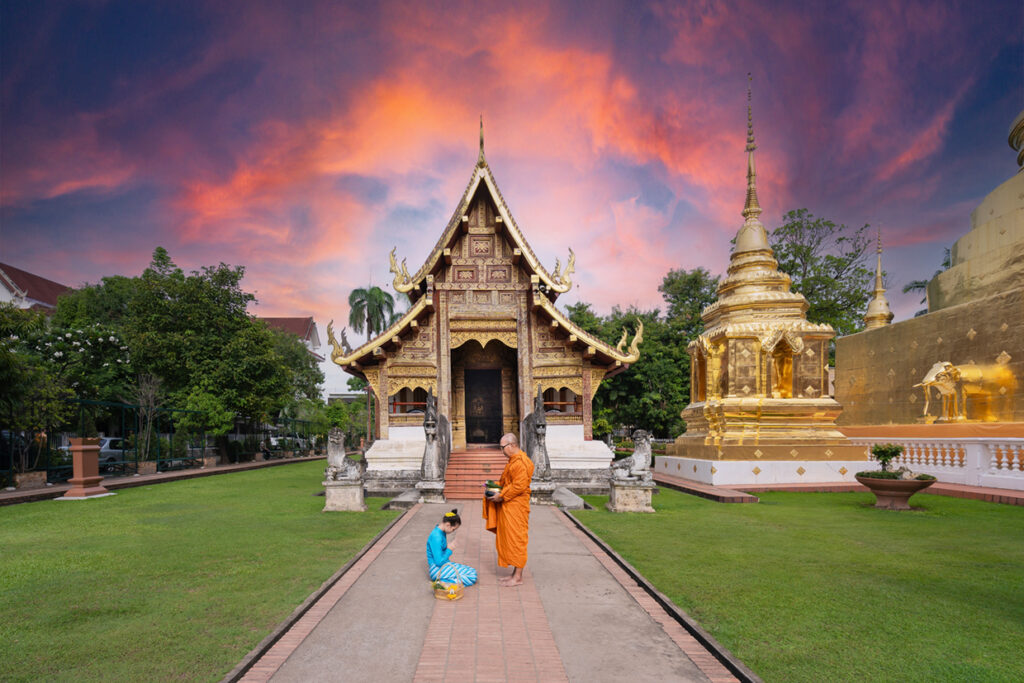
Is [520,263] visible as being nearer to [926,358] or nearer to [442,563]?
[442,563]

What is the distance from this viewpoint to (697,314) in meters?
28.0

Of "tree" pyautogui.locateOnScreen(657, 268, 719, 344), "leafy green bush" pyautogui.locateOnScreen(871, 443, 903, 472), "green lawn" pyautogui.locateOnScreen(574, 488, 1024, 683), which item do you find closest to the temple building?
"green lawn" pyautogui.locateOnScreen(574, 488, 1024, 683)

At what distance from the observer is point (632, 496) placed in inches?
393

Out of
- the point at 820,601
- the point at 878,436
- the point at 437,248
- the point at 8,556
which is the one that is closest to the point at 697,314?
the point at 878,436

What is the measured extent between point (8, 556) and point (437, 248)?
10.0 m

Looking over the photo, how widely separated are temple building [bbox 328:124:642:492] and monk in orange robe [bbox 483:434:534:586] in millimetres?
7471

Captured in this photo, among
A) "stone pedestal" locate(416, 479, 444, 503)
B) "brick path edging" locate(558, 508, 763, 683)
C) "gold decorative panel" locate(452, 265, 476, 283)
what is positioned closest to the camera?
"brick path edging" locate(558, 508, 763, 683)

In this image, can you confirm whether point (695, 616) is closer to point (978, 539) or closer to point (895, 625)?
point (895, 625)

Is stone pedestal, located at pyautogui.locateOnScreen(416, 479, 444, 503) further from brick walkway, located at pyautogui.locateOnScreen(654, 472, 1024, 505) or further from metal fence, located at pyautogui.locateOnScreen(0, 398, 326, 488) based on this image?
metal fence, located at pyautogui.locateOnScreen(0, 398, 326, 488)

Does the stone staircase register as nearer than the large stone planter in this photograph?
No

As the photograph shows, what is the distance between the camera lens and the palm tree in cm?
4016

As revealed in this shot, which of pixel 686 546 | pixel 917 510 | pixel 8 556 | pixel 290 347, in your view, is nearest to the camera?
pixel 8 556

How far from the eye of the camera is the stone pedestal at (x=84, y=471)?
40.0ft

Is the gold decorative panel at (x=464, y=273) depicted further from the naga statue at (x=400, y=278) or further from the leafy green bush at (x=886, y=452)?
the leafy green bush at (x=886, y=452)
